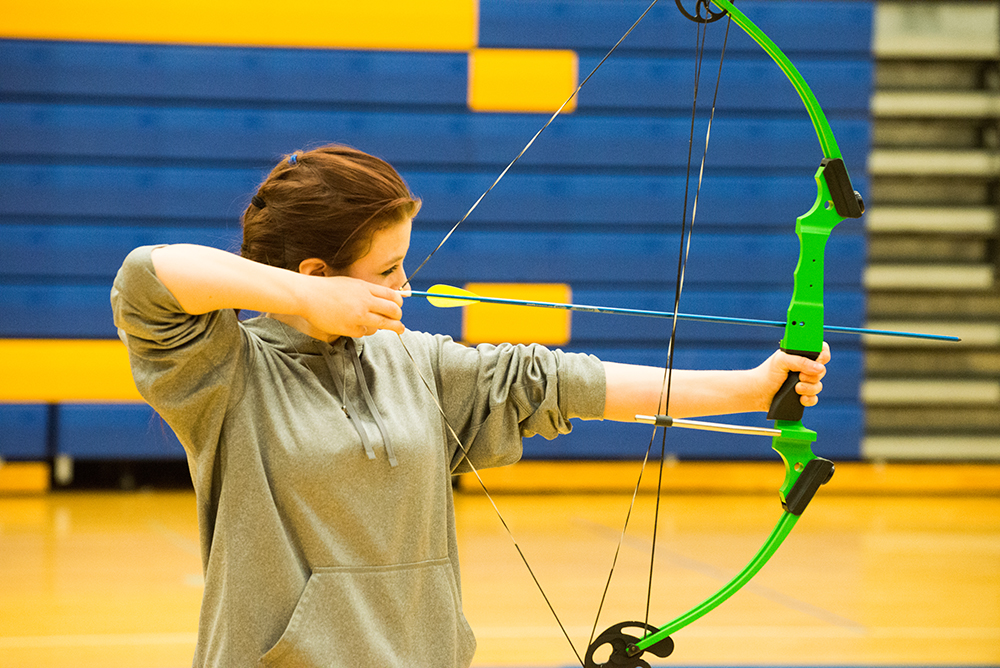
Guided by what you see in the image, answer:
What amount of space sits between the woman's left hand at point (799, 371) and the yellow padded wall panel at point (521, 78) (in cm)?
295

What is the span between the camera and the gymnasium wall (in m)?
3.68

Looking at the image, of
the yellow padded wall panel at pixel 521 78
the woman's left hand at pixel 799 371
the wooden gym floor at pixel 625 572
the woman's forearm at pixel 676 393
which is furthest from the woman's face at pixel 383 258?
the yellow padded wall panel at pixel 521 78

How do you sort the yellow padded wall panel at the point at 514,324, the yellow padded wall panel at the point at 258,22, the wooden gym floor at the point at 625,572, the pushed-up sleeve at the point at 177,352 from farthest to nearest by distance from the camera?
the yellow padded wall panel at the point at 514,324
the yellow padded wall panel at the point at 258,22
the wooden gym floor at the point at 625,572
the pushed-up sleeve at the point at 177,352

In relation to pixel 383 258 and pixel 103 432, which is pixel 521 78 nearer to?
pixel 103 432

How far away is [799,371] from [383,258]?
0.40 meters

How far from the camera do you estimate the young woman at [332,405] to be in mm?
833

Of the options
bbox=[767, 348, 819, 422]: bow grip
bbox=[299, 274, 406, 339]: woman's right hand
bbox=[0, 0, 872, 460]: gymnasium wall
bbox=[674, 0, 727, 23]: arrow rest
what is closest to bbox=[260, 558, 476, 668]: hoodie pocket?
bbox=[299, 274, 406, 339]: woman's right hand

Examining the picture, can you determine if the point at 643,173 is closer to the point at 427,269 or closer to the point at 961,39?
the point at 427,269

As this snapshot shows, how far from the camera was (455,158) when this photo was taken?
3.81 metres

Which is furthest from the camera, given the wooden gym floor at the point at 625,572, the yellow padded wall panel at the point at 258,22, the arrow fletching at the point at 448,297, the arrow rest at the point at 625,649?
the yellow padded wall panel at the point at 258,22

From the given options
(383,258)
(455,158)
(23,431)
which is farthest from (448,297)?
(23,431)

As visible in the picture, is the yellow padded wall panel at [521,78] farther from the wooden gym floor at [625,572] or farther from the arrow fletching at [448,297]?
the arrow fletching at [448,297]

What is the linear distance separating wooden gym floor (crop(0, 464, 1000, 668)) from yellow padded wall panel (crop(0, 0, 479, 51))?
64.8 inches

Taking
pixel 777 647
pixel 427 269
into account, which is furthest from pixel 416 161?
pixel 777 647
